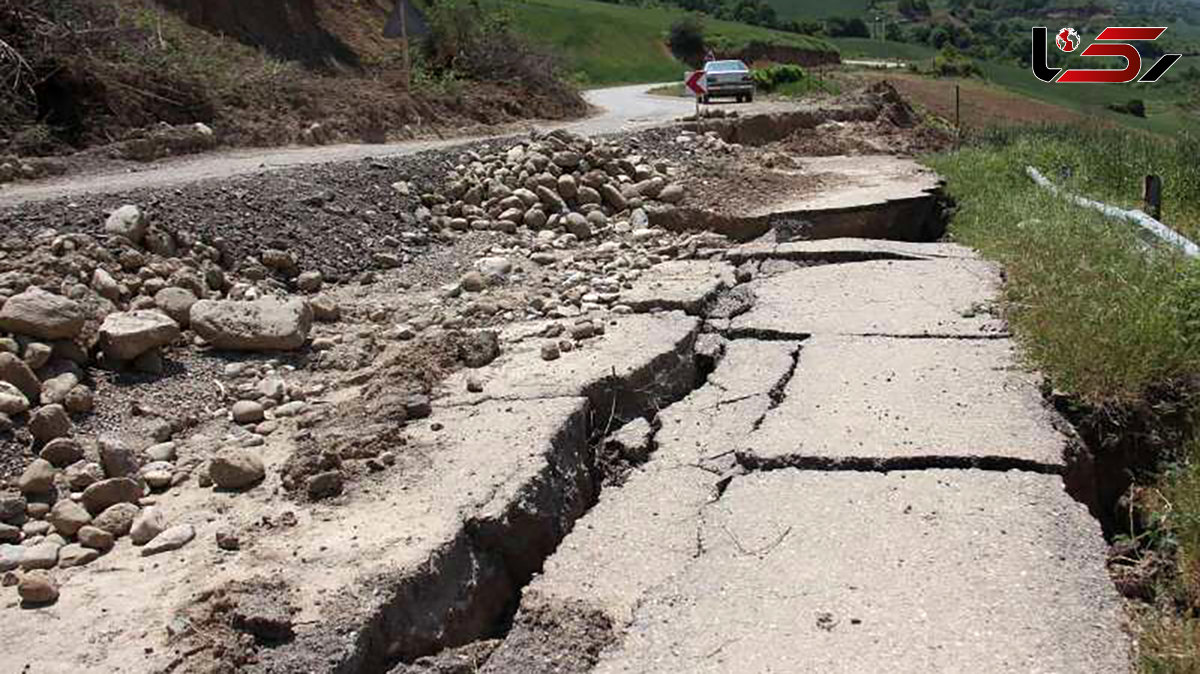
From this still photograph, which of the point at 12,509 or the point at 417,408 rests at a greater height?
the point at 12,509

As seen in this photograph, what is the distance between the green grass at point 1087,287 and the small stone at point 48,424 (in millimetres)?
3899

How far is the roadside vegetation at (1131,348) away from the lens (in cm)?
331

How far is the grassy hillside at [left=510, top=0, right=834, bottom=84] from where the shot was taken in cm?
4275

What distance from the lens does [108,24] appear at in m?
12.0

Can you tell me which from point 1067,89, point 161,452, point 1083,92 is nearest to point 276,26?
point 161,452

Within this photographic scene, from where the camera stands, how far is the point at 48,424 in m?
3.94

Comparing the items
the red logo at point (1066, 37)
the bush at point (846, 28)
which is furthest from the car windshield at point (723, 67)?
the bush at point (846, 28)

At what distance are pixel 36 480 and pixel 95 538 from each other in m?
0.46

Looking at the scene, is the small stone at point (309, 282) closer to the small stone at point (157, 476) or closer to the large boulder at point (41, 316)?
the large boulder at point (41, 316)

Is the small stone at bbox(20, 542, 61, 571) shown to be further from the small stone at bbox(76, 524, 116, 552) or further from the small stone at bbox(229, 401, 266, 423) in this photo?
the small stone at bbox(229, 401, 266, 423)

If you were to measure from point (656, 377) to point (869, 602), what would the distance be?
2044 mm

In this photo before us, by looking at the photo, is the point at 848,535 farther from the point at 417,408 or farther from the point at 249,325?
the point at 249,325

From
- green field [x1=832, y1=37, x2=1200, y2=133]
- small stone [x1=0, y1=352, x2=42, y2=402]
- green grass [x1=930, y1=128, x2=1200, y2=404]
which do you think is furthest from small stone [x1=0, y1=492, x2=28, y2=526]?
green field [x1=832, y1=37, x2=1200, y2=133]

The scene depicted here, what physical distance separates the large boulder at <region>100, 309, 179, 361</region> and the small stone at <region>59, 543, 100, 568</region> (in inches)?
53.6
